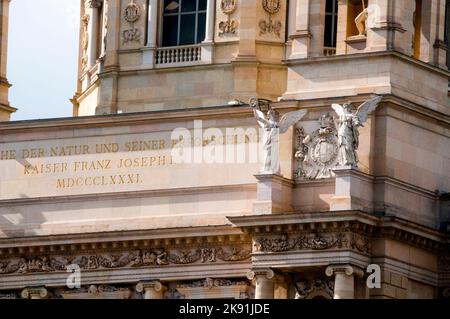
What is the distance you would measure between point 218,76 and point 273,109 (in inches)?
316

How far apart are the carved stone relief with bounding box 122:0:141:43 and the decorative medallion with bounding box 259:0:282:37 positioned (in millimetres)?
3523

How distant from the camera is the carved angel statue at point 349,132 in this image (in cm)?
7538

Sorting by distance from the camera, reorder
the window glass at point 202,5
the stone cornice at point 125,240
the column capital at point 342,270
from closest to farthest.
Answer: the column capital at point 342,270 < the stone cornice at point 125,240 < the window glass at point 202,5

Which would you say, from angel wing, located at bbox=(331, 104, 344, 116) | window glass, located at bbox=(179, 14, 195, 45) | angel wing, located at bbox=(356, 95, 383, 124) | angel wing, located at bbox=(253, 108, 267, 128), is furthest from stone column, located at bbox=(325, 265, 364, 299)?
window glass, located at bbox=(179, 14, 195, 45)

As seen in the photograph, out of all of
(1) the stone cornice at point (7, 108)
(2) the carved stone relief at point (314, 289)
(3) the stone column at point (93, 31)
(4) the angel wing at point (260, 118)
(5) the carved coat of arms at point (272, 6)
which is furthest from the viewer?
(3) the stone column at point (93, 31)

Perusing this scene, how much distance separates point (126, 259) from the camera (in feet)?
257

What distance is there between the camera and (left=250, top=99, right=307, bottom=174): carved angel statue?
76125 millimetres

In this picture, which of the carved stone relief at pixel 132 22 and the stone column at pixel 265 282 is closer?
the stone column at pixel 265 282

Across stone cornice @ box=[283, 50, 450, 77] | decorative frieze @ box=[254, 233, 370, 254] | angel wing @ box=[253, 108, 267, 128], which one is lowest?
decorative frieze @ box=[254, 233, 370, 254]

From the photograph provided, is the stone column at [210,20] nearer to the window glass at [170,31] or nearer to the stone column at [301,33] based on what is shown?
the window glass at [170,31]

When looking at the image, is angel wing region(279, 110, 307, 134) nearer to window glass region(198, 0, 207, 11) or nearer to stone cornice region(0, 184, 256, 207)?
stone cornice region(0, 184, 256, 207)

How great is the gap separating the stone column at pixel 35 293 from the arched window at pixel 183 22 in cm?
936

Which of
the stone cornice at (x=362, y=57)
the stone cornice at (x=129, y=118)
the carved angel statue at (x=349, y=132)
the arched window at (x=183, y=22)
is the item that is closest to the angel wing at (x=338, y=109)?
the carved angel statue at (x=349, y=132)

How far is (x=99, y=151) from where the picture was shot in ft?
262
